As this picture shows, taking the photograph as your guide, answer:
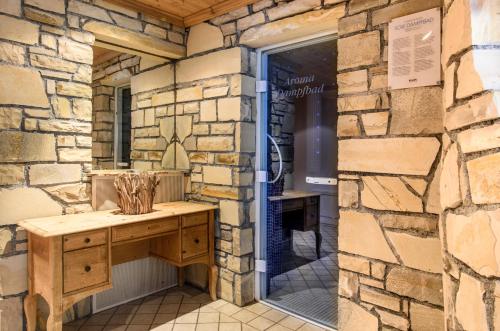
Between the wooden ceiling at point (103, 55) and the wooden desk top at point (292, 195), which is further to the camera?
the wooden ceiling at point (103, 55)

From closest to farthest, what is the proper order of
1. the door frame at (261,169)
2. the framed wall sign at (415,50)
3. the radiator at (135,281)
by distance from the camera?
the framed wall sign at (415,50), the radiator at (135,281), the door frame at (261,169)

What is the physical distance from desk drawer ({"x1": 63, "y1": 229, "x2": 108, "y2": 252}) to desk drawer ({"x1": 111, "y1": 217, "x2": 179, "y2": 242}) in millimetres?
67

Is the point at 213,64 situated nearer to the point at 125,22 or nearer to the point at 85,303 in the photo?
the point at 125,22

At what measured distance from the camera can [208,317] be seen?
8.49 ft

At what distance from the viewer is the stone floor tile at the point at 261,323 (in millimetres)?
2447

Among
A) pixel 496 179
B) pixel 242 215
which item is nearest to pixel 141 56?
pixel 242 215

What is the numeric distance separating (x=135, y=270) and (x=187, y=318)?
675mm

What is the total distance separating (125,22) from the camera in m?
2.68

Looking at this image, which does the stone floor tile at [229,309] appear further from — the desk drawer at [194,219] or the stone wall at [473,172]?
the stone wall at [473,172]

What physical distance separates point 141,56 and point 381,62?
7.55ft

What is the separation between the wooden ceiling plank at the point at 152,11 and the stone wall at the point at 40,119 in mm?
128

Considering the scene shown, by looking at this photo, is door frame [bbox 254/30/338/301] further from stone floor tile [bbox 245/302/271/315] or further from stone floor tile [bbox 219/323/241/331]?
stone floor tile [bbox 219/323/241/331]

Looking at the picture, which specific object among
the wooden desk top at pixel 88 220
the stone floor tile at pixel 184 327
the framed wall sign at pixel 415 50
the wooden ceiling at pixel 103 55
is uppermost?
the wooden ceiling at pixel 103 55

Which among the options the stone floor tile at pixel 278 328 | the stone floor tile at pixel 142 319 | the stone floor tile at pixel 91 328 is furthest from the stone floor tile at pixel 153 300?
the stone floor tile at pixel 278 328
